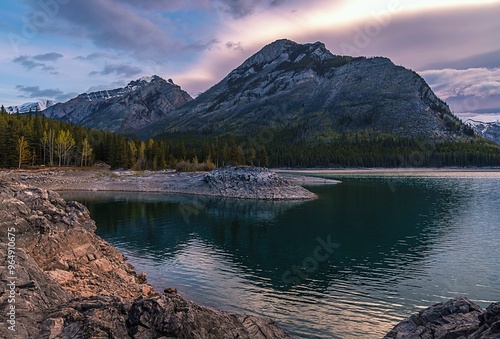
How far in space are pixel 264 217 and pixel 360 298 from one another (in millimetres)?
41728

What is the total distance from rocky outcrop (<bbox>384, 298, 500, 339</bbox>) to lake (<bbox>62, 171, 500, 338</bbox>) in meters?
5.55

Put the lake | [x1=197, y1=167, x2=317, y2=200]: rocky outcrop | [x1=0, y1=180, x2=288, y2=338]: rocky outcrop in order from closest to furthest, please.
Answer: [x1=0, y1=180, x2=288, y2=338]: rocky outcrop, the lake, [x1=197, y1=167, x2=317, y2=200]: rocky outcrop

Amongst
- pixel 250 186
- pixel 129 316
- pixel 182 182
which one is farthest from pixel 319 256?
pixel 182 182

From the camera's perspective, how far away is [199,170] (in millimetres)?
141500

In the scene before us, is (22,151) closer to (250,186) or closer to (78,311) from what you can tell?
(250,186)

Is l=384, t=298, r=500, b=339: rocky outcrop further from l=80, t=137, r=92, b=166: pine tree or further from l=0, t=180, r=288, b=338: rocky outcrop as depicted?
l=80, t=137, r=92, b=166: pine tree

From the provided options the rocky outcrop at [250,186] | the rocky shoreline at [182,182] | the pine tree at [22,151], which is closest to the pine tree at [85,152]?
the rocky shoreline at [182,182]

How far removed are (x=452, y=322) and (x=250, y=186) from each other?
86638mm

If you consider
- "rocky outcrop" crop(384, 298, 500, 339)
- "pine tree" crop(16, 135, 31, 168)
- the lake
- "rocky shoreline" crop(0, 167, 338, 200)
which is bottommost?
the lake

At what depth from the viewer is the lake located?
28078mm

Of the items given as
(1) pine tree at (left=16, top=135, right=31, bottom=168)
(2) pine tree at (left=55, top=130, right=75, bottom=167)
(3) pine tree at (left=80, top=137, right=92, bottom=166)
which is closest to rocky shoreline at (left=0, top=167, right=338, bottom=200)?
(1) pine tree at (left=16, top=135, right=31, bottom=168)

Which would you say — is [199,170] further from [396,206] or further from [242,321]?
[242,321]

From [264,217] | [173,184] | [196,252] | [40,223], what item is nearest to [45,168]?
[173,184]

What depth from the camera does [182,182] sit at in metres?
118
